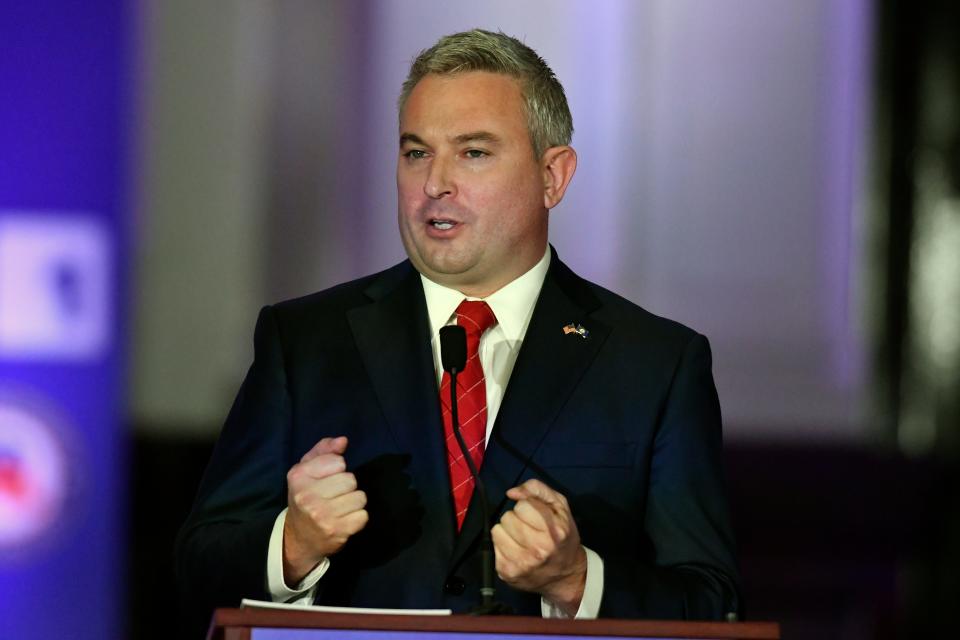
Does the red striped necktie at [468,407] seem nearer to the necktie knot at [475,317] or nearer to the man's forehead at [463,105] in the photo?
the necktie knot at [475,317]

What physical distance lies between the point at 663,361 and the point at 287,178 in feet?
6.95

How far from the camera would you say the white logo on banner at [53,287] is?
412 centimetres

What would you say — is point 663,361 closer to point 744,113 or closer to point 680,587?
point 680,587

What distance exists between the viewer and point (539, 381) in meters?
2.67

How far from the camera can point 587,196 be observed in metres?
4.70

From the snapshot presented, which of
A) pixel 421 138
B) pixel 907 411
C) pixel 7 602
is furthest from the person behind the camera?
pixel 907 411

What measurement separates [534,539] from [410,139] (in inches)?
31.1

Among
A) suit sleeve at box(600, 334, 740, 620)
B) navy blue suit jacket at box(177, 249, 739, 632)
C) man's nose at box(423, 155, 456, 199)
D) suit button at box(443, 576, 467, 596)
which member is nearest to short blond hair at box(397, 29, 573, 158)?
man's nose at box(423, 155, 456, 199)

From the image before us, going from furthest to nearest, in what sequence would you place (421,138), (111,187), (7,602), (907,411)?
1. (907,411)
2. (111,187)
3. (7,602)
4. (421,138)

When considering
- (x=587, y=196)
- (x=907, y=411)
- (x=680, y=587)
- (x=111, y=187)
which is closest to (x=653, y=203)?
(x=587, y=196)

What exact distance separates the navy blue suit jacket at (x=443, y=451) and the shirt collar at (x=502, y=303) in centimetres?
2

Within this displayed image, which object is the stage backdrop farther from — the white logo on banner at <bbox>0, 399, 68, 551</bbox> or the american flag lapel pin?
the american flag lapel pin

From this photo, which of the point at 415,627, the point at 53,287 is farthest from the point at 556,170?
the point at 53,287

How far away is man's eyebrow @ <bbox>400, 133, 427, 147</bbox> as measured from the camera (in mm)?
2691
